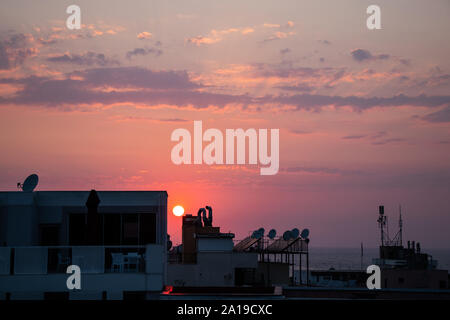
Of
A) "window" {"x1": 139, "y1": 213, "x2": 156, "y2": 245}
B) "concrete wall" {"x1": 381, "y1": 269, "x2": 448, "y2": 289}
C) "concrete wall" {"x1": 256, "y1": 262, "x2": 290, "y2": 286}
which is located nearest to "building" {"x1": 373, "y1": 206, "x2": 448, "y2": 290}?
"concrete wall" {"x1": 381, "y1": 269, "x2": 448, "y2": 289}

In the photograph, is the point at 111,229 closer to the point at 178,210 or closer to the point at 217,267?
the point at 217,267

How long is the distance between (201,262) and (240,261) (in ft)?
8.20

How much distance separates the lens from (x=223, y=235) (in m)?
45.0

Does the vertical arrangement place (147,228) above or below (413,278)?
above

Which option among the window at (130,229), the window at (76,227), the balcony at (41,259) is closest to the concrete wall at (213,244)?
the window at (130,229)

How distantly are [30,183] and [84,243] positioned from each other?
3.91m

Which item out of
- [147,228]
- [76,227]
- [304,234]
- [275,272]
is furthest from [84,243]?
[275,272]

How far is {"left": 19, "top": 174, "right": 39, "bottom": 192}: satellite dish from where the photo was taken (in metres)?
28.7

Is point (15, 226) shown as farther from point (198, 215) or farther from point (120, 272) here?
point (198, 215)

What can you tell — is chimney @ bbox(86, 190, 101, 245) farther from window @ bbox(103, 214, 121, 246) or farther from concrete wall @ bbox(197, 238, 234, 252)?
concrete wall @ bbox(197, 238, 234, 252)

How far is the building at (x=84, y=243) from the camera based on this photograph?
22.8m

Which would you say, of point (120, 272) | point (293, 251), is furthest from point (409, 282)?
point (120, 272)

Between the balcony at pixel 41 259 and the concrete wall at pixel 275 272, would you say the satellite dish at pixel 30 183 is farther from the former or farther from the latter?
the concrete wall at pixel 275 272

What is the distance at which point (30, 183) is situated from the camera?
94.2ft
